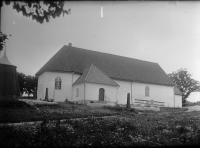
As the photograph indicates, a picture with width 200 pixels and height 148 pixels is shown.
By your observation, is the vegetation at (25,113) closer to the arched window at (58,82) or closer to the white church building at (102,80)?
the white church building at (102,80)

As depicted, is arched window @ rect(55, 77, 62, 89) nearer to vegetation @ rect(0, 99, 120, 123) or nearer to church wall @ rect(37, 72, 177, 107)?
church wall @ rect(37, 72, 177, 107)

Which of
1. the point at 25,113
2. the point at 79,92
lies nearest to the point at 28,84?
the point at 79,92

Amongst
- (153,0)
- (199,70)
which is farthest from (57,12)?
(199,70)

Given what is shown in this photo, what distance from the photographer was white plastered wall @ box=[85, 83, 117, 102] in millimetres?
27750

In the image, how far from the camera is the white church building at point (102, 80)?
28.9 m

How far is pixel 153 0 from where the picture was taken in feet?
21.8

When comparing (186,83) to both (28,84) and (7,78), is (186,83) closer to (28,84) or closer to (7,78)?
(28,84)

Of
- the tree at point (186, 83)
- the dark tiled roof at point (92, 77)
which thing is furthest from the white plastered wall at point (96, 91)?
the tree at point (186, 83)

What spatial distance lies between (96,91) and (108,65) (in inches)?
322

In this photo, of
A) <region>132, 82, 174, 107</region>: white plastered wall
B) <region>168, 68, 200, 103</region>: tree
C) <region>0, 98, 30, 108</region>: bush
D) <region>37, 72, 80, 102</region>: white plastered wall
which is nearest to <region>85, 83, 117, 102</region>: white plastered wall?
<region>37, 72, 80, 102</region>: white plastered wall

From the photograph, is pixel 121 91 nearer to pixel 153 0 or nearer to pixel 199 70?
pixel 199 70

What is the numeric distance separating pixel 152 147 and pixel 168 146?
495 millimetres

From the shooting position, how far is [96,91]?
2827cm

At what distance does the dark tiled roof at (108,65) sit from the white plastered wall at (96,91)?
12.3ft
